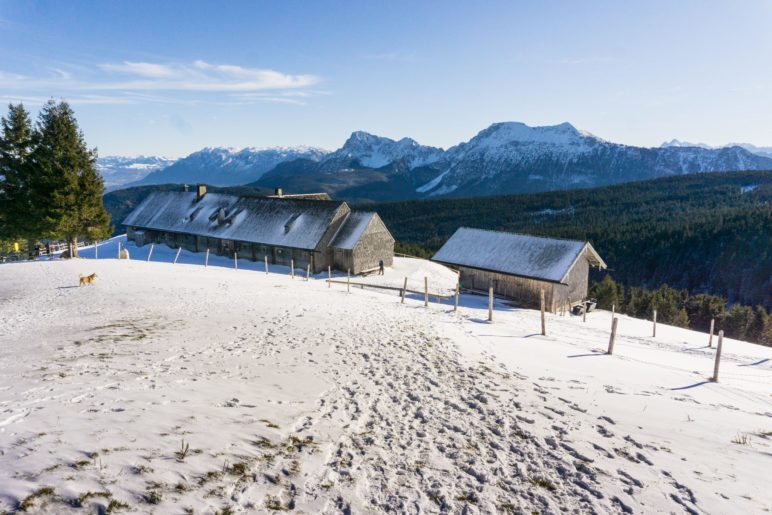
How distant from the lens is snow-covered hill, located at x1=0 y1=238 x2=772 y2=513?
6.84 metres

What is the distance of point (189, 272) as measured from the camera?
102ft

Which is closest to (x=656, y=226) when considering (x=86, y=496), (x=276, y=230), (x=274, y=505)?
(x=276, y=230)

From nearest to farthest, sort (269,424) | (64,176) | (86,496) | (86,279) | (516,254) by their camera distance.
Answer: (86,496), (269,424), (86,279), (64,176), (516,254)

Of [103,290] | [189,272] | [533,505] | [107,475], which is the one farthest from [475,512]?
[189,272]

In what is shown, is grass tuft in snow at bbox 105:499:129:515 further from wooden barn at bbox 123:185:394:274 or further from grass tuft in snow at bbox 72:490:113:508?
wooden barn at bbox 123:185:394:274

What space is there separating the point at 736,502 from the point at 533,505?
3.67 meters

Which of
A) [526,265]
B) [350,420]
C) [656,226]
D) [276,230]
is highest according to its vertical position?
[656,226]

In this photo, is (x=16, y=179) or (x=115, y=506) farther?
(x=16, y=179)

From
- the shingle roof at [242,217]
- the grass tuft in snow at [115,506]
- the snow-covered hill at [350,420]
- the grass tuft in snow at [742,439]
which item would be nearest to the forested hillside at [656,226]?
the shingle roof at [242,217]

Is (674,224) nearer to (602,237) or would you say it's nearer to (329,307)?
(602,237)

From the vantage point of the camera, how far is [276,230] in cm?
4722

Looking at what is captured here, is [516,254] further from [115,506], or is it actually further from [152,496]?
[115,506]

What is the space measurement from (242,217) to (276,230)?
240 inches

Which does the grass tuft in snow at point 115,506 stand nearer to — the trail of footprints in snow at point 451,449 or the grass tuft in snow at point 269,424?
the trail of footprints in snow at point 451,449
